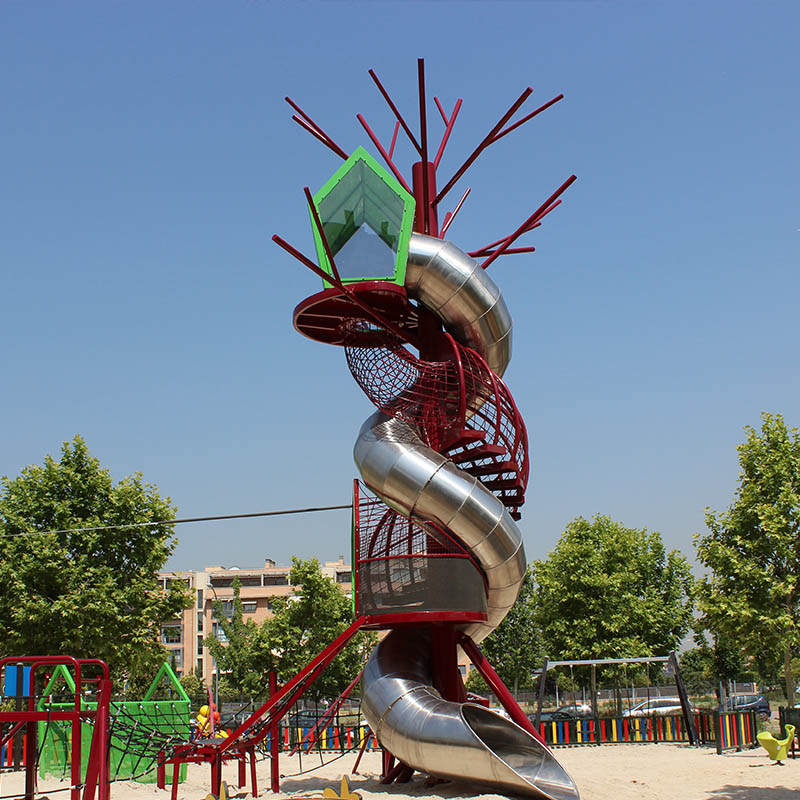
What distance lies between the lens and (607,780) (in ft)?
58.5

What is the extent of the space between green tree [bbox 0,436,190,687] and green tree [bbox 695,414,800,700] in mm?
16278

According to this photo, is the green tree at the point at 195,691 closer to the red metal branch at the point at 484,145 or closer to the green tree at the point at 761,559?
the green tree at the point at 761,559

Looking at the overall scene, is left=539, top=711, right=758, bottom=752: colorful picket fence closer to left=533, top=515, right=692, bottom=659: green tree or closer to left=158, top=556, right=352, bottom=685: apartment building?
left=533, top=515, right=692, bottom=659: green tree

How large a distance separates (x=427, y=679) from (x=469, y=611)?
1425 millimetres

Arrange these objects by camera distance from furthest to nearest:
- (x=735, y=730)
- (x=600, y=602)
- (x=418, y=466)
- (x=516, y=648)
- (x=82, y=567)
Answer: (x=516, y=648) → (x=600, y=602) → (x=82, y=567) → (x=735, y=730) → (x=418, y=466)

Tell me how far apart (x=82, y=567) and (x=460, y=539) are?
50.6 feet

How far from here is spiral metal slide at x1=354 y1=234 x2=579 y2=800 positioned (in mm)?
13742

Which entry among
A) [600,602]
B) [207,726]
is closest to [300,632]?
[600,602]

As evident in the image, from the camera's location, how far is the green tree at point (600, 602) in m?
36.0

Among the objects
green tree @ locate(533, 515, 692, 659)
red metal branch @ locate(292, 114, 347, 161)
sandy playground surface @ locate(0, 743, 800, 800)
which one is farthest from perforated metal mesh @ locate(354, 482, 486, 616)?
green tree @ locate(533, 515, 692, 659)

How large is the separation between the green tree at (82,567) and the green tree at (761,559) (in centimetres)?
1628

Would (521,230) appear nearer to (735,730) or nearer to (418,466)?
(418,466)

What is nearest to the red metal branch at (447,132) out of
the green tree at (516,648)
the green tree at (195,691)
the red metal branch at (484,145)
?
the red metal branch at (484,145)

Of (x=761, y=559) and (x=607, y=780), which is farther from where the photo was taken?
(x=761, y=559)
